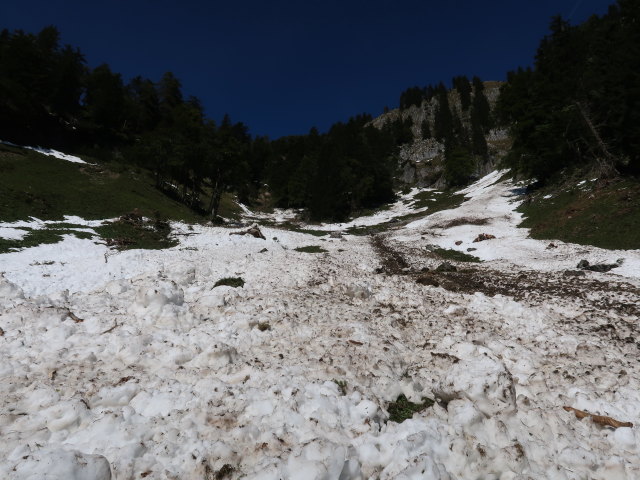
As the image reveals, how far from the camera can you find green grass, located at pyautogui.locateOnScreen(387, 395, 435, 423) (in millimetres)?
6778

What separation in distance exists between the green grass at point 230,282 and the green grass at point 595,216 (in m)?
23.6

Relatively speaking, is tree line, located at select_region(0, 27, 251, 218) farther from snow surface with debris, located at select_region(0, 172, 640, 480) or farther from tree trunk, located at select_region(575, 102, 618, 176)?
tree trunk, located at select_region(575, 102, 618, 176)

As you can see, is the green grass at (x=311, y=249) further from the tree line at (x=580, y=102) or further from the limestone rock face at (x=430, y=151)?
the limestone rock face at (x=430, y=151)

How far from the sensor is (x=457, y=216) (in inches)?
1762

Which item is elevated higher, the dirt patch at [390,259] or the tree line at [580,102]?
the tree line at [580,102]

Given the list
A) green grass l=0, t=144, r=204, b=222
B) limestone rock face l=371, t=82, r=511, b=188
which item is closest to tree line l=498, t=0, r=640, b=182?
green grass l=0, t=144, r=204, b=222

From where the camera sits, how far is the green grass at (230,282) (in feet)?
48.1

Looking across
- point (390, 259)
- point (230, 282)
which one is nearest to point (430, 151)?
point (390, 259)

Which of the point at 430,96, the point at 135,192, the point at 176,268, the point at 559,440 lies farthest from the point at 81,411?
the point at 430,96

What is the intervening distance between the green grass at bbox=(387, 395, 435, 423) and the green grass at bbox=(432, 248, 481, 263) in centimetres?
1975

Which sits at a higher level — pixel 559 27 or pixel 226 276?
pixel 559 27

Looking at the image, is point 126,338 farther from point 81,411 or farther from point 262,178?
point 262,178

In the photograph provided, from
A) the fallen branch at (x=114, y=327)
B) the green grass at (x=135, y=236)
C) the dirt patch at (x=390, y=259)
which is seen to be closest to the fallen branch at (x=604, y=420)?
the fallen branch at (x=114, y=327)

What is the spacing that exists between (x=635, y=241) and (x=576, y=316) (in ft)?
46.9
